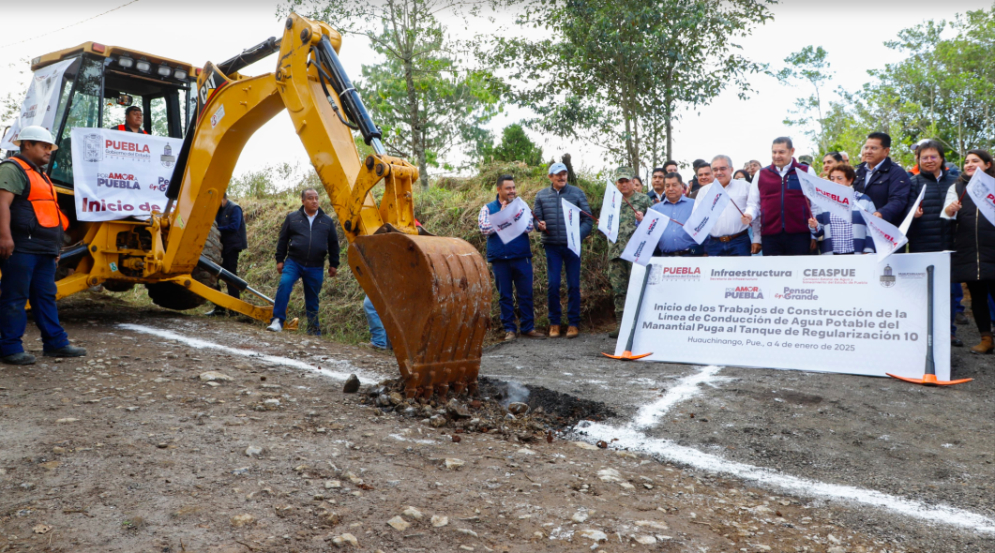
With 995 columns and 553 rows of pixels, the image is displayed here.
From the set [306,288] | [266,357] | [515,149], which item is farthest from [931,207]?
[515,149]

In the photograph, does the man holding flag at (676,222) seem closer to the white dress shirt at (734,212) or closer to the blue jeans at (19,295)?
the white dress shirt at (734,212)

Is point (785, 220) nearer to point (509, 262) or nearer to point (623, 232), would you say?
point (623, 232)

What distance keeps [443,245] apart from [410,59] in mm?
8850

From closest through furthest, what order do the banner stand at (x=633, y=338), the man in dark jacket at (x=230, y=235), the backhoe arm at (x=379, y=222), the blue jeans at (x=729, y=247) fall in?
the backhoe arm at (x=379, y=222)
the banner stand at (x=633, y=338)
the blue jeans at (x=729, y=247)
the man in dark jacket at (x=230, y=235)

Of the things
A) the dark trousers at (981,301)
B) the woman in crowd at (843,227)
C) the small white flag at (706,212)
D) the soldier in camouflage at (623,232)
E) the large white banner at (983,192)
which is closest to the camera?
the large white banner at (983,192)

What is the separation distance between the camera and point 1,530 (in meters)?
2.54

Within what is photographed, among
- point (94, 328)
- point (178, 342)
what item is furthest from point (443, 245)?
point (94, 328)

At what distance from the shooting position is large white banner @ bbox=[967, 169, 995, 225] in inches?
244

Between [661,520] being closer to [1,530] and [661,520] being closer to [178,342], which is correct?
[1,530]

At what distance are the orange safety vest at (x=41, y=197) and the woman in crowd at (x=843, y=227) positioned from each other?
6.81 meters

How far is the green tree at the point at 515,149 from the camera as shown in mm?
15117

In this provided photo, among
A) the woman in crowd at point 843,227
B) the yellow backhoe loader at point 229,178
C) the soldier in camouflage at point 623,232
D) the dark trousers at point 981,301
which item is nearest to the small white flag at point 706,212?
the woman in crowd at point 843,227

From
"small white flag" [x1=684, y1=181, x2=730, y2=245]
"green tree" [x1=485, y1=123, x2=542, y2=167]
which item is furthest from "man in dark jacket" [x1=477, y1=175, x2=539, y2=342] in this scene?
"green tree" [x1=485, y1=123, x2=542, y2=167]

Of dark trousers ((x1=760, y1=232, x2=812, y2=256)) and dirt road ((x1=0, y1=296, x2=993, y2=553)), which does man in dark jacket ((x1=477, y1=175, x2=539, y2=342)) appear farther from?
dirt road ((x1=0, y1=296, x2=993, y2=553))
